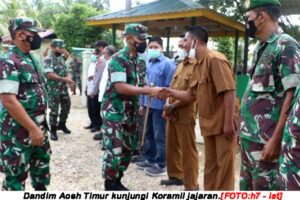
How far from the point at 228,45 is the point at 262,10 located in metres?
19.6

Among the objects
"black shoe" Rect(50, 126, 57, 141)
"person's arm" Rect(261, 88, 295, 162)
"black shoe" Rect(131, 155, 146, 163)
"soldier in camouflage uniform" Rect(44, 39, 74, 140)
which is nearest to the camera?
"person's arm" Rect(261, 88, 295, 162)

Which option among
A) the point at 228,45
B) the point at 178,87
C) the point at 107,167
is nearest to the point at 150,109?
the point at 178,87

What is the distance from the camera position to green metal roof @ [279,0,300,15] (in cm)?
765

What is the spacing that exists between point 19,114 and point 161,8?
5.53 metres

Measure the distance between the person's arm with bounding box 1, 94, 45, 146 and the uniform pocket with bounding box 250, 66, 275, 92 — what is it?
1880mm

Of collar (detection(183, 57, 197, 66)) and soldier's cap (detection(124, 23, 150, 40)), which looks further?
collar (detection(183, 57, 197, 66))

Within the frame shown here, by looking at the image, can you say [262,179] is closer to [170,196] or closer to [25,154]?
[170,196]

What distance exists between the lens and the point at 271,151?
6.04ft

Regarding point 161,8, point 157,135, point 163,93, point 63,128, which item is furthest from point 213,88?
point 161,8

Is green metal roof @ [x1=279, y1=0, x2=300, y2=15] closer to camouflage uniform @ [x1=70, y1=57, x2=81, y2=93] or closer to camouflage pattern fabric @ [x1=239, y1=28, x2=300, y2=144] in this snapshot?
camouflage pattern fabric @ [x1=239, y1=28, x2=300, y2=144]

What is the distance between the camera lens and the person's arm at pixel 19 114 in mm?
2264

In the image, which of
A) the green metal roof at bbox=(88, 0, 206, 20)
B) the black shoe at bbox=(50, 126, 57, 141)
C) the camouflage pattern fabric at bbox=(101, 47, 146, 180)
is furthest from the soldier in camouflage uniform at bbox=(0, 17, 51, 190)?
the green metal roof at bbox=(88, 0, 206, 20)

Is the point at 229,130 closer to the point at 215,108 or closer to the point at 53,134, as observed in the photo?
the point at 215,108

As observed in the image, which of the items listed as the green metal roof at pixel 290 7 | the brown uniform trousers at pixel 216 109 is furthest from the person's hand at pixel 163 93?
the green metal roof at pixel 290 7
